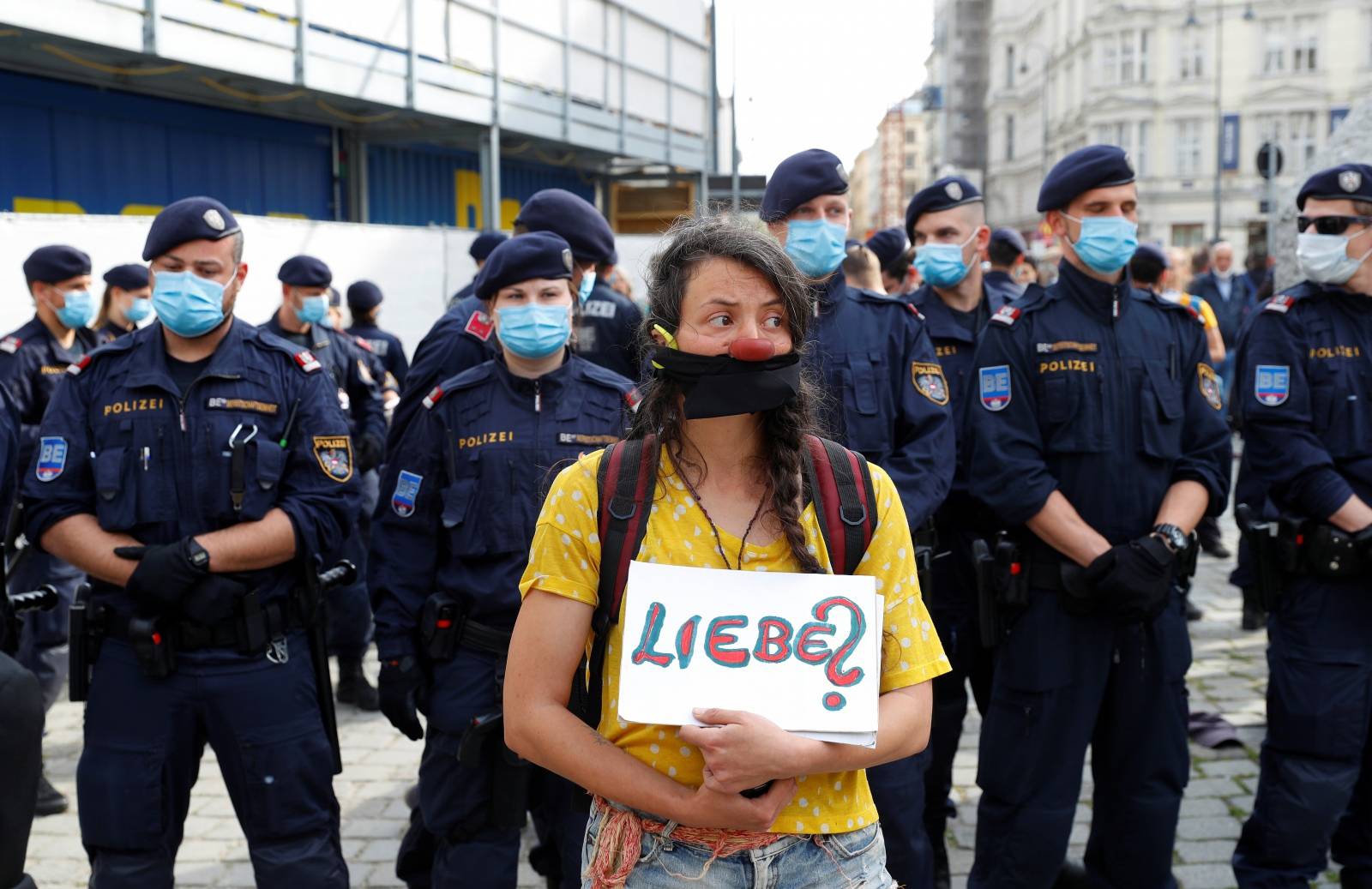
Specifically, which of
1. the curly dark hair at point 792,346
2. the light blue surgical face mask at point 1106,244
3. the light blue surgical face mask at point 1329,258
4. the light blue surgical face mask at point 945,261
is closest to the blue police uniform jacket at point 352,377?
the light blue surgical face mask at point 945,261

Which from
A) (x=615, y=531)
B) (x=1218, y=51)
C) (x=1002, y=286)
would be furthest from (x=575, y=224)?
(x=1218, y=51)

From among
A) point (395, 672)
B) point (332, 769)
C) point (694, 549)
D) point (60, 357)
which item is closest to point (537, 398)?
point (395, 672)

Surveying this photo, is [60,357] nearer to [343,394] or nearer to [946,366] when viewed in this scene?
[343,394]

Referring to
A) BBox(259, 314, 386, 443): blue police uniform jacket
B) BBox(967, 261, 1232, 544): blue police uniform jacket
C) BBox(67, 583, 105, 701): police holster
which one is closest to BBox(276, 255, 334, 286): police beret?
BBox(259, 314, 386, 443): blue police uniform jacket

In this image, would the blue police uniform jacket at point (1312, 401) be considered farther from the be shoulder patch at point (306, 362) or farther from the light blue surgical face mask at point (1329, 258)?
the be shoulder patch at point (306, 362)

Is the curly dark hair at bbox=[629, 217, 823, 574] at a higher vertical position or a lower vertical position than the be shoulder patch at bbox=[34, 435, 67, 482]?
higher

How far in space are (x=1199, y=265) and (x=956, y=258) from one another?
10.9 m

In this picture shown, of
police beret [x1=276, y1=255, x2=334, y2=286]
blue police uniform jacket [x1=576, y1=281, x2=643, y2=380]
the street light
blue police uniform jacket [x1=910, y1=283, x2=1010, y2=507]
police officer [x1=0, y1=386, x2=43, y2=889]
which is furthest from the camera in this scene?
the street light

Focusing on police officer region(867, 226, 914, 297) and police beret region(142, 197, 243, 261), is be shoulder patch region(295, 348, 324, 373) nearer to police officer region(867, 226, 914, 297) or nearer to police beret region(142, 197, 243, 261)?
police beret region(142, 197, 243, 261)

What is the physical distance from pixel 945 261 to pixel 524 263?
7.50ft

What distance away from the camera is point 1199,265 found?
1512 cm

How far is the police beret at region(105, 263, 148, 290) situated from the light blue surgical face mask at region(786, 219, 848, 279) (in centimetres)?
472

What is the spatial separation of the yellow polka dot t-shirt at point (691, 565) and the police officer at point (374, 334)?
21.9ft

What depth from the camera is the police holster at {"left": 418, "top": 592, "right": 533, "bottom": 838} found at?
3555mm
